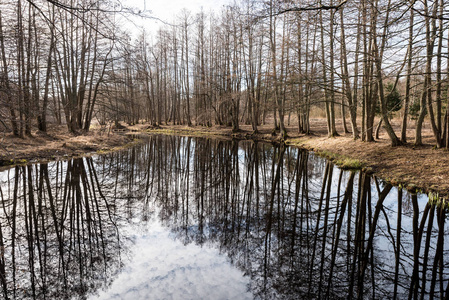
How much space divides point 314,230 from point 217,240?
188 cm

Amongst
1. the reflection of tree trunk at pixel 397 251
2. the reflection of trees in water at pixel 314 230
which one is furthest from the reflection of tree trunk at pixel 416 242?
the reflection of tree trunk at pixel 397 251

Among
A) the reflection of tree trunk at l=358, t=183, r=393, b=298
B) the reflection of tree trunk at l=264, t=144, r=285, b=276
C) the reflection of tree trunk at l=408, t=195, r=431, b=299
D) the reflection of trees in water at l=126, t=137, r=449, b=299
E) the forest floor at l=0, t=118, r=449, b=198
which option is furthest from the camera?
the forest floor at l=0, t=118, r=449, b=198

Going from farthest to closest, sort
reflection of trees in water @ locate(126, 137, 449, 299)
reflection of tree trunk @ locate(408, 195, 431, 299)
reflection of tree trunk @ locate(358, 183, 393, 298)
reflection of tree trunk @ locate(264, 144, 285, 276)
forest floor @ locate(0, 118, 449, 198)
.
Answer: forest floor @ locate(0, 118, 449, 198) → reflection of tree trunk @ locate(264, 144, 285, 276) → reflection of tree trunk @ locate(358, 183, 393, 298) → reflection of trees in water @ locate(126, 137, 449, 299) → reflection of tree trunk @ locate(408, 195, 431, 299)

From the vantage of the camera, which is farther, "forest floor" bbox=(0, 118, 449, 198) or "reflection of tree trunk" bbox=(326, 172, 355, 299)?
"forest floor" bbox=(0, 118, 449, 198)

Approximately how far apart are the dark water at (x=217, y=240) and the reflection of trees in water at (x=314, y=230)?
23 mm

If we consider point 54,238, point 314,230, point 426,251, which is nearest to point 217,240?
point 314,230

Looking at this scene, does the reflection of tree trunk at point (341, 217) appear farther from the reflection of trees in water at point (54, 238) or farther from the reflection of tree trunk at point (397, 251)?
the reflection of trees in water at point (54, 238)

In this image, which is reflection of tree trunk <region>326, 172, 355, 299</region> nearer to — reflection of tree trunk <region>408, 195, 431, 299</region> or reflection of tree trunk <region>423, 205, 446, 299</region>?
reflection of tree trunk <region>408, 195, 431, 299</region>

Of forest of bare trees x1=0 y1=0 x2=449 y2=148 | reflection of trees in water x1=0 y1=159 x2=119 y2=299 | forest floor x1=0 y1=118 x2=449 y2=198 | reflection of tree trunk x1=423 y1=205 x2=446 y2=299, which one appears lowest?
reflection of tree trunk x1=423 y1=205 x2=446 y2=299

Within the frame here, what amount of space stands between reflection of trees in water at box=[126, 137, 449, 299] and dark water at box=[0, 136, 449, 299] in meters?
0.02

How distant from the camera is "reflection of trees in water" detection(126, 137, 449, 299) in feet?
11.3

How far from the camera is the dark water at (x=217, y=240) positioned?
3355 millimetres

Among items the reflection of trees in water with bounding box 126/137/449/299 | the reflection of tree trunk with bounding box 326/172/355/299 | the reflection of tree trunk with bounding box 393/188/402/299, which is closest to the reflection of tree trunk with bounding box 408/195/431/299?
the reflection of trees in water with bounding box 126/137/449/299

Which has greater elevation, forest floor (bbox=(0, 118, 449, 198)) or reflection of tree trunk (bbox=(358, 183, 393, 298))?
forest floor (bbox=(0, 118, 449, 198))
